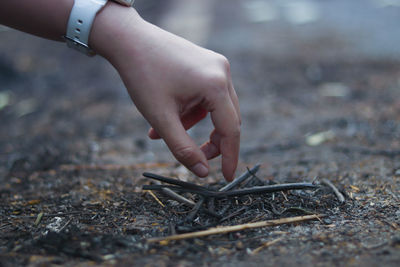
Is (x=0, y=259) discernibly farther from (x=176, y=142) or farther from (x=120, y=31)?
(x=120, y=31)

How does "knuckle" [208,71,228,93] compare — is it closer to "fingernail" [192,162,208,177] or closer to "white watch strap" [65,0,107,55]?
"fingernail" [192,162,208,177]

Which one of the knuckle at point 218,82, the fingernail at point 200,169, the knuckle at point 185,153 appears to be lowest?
the fingernail at point 200,169

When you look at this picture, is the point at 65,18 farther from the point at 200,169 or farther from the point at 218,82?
the point at 200,169

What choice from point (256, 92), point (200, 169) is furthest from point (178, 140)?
point (256, 92)

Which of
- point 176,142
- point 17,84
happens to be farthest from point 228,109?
point 17,84

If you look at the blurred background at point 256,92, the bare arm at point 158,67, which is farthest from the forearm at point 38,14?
the blurred background at point 256,92

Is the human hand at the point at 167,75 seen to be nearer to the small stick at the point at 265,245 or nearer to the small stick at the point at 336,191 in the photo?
the small stick at the point at 265,245

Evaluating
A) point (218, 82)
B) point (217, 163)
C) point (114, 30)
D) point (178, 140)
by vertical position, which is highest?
point (114, 30)
